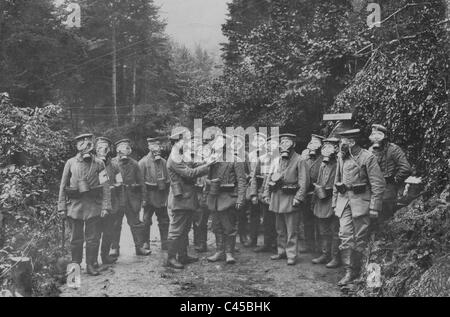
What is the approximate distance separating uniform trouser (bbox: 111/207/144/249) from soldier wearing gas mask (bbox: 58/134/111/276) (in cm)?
93

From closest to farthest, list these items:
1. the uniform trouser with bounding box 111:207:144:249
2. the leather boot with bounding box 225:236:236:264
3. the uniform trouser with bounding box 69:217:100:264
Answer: the uniform trouser with bounding box 69:217:100:264 → the leather boot with bounding box 225:236:236:264 → the uniform trouser with bounding box 111:207:144:249

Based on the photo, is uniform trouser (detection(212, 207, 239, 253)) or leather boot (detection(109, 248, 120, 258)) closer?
uniform trouser (detection(212, 207, 239, 253))

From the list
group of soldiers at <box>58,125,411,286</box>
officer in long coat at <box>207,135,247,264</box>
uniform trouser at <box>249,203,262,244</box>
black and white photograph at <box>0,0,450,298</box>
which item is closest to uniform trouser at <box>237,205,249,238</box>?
black and white photograph at <box>0,0,450,298</box>

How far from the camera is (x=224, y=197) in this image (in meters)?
6.88

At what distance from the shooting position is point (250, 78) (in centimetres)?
952

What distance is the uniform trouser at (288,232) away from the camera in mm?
6645

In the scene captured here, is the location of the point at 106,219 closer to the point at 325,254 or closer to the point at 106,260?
the point at 106,260

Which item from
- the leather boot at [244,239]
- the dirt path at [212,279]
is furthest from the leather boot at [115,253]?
the leather boot at [244,239]

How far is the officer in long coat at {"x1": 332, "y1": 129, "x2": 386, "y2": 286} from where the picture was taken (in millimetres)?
5668

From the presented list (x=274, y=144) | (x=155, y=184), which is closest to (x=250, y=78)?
(x=274, y=144)

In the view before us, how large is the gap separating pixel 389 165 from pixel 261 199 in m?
2.13

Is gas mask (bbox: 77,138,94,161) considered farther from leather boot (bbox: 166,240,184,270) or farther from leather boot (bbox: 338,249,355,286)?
leather boot (bbox: 338,249,355,286)

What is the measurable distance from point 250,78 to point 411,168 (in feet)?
13.3
